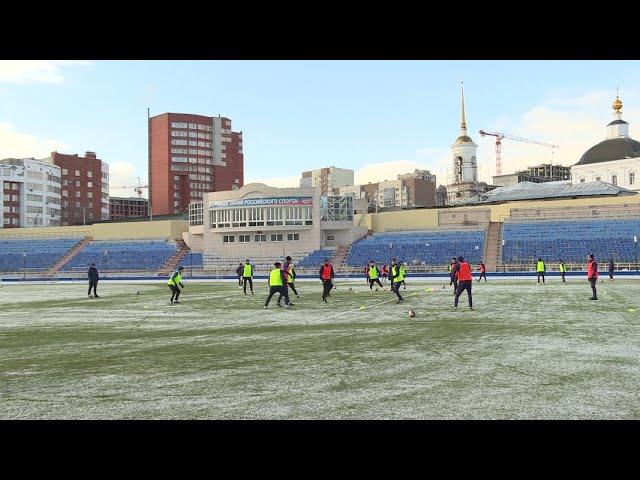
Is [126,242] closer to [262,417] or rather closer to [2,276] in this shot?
[2,276]

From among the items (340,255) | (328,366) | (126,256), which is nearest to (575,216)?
(340,255)

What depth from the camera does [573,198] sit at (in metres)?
64.6

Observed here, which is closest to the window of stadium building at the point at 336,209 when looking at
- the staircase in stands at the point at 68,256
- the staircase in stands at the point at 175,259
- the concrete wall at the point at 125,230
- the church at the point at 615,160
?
the staircase in stands at the point at 175,259

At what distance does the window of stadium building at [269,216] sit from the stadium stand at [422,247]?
21.4 ft

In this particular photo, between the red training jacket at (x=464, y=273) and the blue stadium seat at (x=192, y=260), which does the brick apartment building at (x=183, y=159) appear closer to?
the blue stadium seat at (x=192, y=260)

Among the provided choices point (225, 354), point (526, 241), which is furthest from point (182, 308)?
point (526, 241)

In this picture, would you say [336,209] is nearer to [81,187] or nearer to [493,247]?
[493,247]

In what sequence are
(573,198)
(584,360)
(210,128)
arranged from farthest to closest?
(210,128), (573,198), (584,360)

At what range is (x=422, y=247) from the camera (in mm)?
58500

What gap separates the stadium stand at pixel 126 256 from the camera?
6606 cm

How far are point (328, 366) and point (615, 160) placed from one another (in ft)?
325
